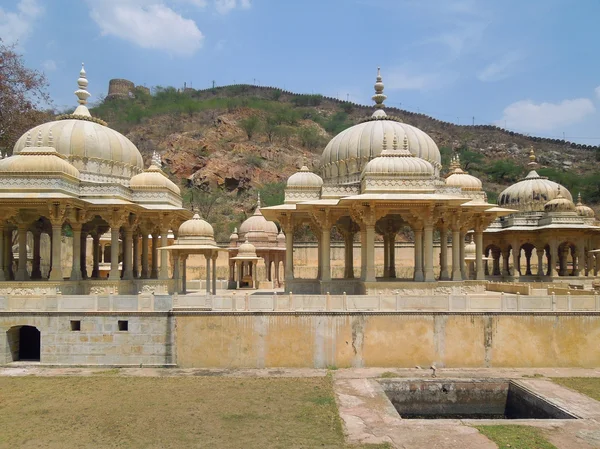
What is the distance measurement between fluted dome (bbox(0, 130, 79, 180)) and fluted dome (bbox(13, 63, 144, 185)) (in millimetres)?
2490

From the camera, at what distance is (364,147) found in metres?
22.7

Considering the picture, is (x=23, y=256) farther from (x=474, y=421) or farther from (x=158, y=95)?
(x=158, y=95)

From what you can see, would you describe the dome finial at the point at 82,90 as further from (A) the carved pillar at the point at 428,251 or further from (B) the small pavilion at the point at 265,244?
(A) the carved pillar at the point at 428,251

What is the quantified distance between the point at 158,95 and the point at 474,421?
10110cm

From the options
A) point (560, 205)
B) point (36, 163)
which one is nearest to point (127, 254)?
point (36, 163)

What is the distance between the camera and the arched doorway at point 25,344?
17.0m

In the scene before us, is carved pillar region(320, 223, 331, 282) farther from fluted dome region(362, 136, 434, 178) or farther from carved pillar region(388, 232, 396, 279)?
carved pillar region(388, 232, 396, 279)

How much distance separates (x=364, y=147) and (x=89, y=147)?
38.4ft

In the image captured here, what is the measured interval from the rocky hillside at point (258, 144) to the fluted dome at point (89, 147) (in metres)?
27.4

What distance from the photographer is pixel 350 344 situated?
16.6 metres

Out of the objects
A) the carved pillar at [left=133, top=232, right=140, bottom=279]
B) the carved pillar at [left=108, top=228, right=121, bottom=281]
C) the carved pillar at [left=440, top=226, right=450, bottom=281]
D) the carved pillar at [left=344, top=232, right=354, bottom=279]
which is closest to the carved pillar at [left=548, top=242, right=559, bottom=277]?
the carved pillar at [left=440, top=226, right=450, bottom=281]

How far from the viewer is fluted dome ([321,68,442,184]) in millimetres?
22516

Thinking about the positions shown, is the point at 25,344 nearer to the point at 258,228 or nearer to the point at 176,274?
the point at 176,274

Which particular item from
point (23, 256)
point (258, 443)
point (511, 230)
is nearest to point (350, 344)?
point (258, 443)
